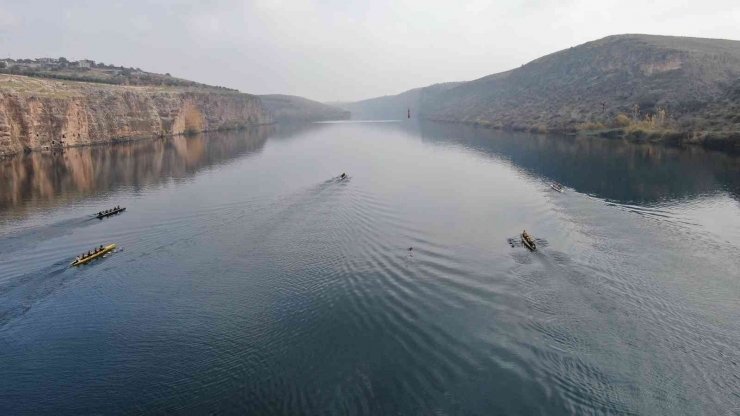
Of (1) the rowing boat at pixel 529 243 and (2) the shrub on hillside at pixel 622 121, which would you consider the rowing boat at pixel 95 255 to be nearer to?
(1) the rowing boat at pixel 529 243

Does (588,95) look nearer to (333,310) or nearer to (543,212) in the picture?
(543,212)

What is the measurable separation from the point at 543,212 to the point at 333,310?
71.9 feet

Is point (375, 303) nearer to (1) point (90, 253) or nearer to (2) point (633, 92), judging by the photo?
(1) point (90, 253)

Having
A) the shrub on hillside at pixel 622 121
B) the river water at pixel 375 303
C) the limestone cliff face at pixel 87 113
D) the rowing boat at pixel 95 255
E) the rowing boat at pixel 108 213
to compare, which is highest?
the limestone cliff face at pixel 87 113

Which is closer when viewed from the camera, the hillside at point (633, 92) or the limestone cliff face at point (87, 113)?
the limestone cliff face at point (87, 113)

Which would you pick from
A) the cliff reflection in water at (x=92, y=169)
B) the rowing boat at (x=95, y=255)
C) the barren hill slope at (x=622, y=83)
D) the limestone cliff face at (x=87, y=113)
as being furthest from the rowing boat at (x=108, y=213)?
the barren hill slope at (x=622, y=83)

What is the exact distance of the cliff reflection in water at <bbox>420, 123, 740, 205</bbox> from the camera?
39125mm

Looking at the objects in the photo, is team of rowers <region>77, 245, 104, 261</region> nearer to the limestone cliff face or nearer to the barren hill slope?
the limestone cliff face

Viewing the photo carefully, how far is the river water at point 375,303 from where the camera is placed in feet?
46.4

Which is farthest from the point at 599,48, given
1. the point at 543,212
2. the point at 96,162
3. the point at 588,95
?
the point at 96,162

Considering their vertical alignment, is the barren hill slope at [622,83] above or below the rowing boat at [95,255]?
above

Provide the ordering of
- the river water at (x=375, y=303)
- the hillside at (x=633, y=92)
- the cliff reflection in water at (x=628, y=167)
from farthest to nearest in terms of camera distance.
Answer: the hillside at (x=633, y=92) → the cliff reflection in water at (x=628, y=167) → the river water at (x=375, y=303)

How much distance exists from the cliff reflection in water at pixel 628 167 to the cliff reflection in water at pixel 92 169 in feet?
149

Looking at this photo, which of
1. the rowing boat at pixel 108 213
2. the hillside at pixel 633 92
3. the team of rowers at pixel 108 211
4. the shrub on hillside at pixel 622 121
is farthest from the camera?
the shrub on hillside at pixel 622 121
